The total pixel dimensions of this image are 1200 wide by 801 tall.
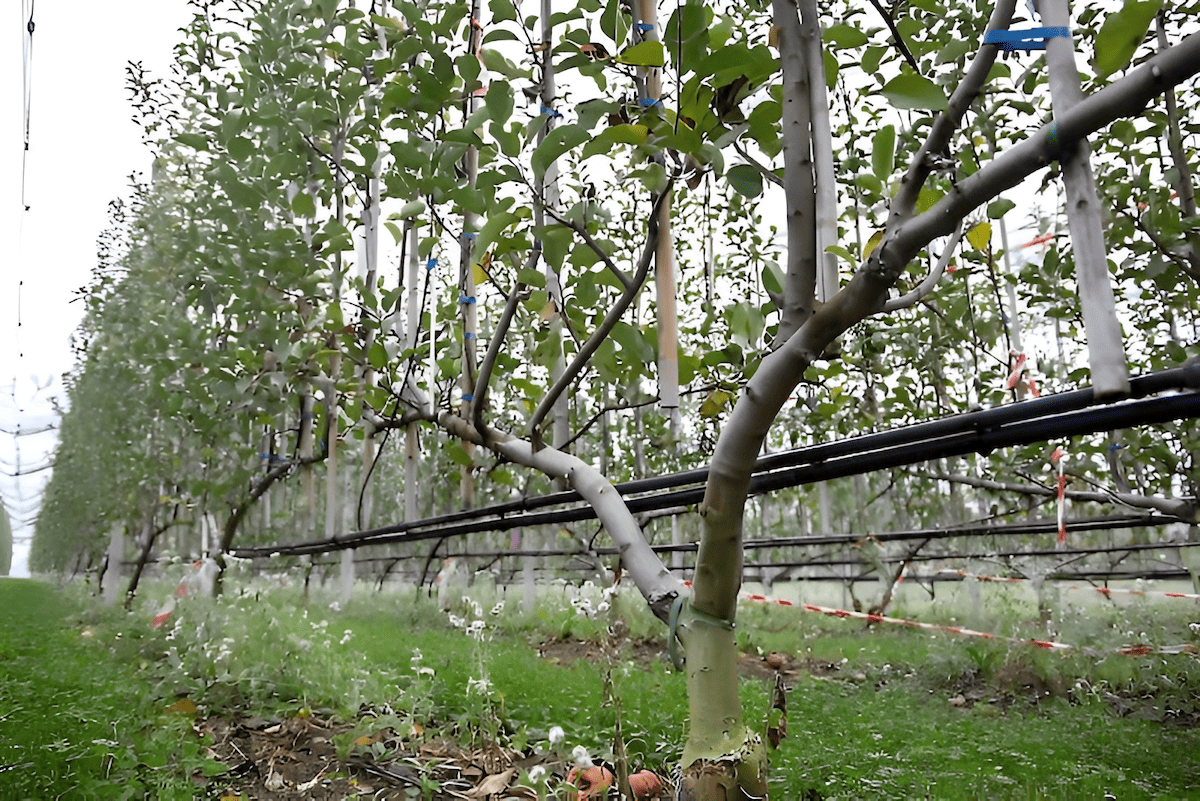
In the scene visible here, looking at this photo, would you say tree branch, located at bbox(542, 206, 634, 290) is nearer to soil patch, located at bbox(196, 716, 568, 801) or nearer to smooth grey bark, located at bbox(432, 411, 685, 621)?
smooth grey bark, located at bbox(432, 411, 685, 621)

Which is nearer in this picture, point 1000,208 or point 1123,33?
point 1123,33

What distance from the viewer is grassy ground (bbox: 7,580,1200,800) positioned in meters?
3.33

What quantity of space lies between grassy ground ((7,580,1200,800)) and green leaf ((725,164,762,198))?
175 cm

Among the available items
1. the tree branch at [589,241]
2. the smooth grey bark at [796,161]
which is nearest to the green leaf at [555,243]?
the tree branch at [589,241]

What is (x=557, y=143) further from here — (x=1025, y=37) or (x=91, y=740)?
(x=91, y=740)

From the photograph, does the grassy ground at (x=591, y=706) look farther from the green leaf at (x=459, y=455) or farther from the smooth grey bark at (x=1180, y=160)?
the smooth grey bark at (x=1180, y=160)

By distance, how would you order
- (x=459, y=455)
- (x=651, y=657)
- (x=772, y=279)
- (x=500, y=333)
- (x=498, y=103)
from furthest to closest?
1. (x=651, y=657)
2. (x=459, y=455)
3. (x=500, y=333)
4. (x=498, y=103)
5. (x=772, y=279)

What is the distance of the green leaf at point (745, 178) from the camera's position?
1.57 m

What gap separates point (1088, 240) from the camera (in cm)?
121

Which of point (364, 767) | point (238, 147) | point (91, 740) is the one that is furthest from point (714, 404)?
point (91, 740)

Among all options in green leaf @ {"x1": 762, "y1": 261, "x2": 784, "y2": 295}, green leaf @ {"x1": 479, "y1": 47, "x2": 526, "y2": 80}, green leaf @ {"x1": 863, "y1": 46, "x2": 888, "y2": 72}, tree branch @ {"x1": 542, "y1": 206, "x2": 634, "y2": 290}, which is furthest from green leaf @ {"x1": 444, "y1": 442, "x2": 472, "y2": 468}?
green leaf @ {"x1": 863, "y1": 46, "x2": 888, "y2": 72}

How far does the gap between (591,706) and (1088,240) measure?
12.6 feet

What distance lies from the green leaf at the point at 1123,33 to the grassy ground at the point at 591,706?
2219 mm

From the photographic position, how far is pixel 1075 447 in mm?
4293
